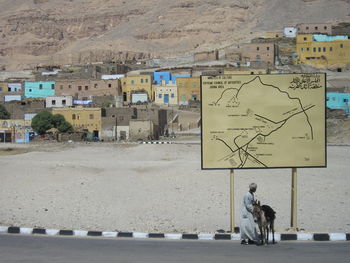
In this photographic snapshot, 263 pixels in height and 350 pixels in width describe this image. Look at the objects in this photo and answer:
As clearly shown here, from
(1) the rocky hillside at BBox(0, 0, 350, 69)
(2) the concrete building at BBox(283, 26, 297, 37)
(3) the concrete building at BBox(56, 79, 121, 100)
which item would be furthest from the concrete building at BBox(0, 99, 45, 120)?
(1) the rocky hillside at BBox(0, 0, 350, 69)

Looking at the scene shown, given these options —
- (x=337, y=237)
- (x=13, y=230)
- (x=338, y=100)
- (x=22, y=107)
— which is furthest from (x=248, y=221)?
(x=22, y=107)

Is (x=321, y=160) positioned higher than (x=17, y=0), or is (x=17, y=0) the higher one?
(x=17, y=0)

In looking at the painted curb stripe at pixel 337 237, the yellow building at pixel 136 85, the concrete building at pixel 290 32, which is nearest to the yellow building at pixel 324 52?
the concrete building at pixel 290 32

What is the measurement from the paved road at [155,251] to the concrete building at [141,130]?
18.7 m

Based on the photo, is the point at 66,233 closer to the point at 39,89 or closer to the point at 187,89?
the point at 187,89

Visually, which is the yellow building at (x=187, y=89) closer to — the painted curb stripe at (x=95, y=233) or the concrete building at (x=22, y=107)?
the concrete building at (x=22, y=107)

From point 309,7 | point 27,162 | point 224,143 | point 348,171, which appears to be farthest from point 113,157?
point 309,7

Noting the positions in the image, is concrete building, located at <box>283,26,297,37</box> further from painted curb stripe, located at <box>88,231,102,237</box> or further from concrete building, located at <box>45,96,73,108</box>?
painted curb stripe, located at <box>88,231,102,237</box>

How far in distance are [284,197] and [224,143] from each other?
4019 millimetres

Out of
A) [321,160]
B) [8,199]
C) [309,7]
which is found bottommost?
[8,199]

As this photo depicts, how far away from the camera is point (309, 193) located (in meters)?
12.9

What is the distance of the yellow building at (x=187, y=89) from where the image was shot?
3825cm

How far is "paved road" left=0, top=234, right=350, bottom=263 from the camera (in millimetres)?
6910

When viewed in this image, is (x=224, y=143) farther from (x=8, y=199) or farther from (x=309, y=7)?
(x=309, y=7)
